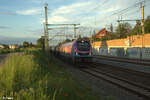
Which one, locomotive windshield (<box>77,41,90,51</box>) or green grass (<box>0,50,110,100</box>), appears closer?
green grass (<box>0,50,110,100</box>)

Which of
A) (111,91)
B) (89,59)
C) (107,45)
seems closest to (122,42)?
(107,45)

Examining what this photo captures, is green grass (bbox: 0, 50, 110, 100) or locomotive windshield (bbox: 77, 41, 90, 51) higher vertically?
locomotive windshield (bbox: 77, 41, 90, 51)

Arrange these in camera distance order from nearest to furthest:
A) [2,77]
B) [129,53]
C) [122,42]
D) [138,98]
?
1. [2,77]
2. [138,98]
3. [129,53]
4. [122,42]

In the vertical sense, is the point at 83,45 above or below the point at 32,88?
above

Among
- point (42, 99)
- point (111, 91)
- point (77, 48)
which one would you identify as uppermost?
point (77, 48)

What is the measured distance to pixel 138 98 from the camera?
20.2 ft

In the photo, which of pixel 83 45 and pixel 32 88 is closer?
pixel 32 88

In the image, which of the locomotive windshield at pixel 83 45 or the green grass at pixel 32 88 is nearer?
the green grass at pixel 32 88

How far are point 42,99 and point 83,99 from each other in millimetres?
1979

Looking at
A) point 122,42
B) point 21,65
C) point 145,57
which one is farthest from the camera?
point 122,42

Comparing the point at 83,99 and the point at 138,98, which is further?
the point at 138,98

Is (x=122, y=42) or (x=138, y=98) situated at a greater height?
(x=122, y=42)

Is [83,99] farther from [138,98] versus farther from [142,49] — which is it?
[142,49]

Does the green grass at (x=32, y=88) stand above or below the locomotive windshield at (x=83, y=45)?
below
